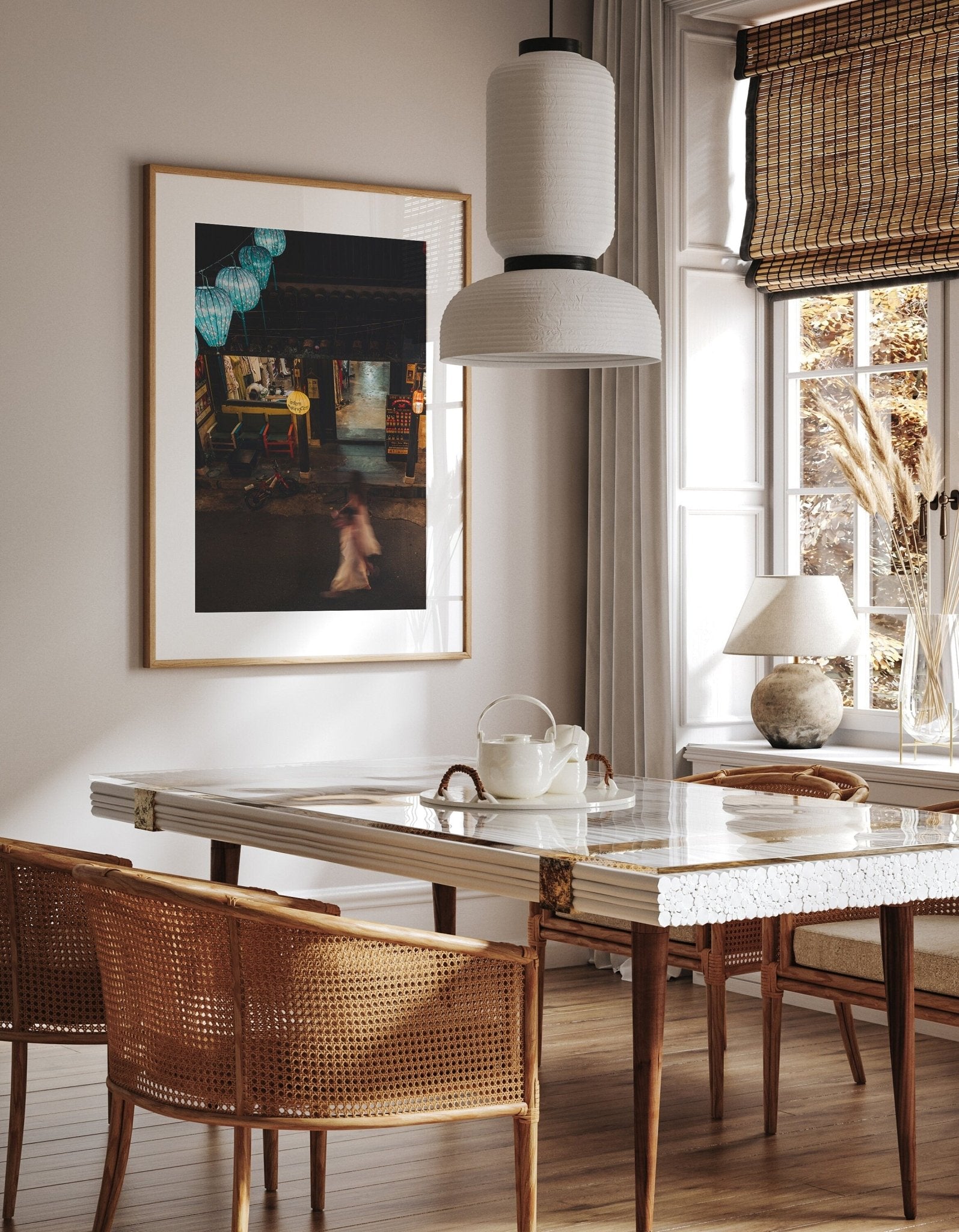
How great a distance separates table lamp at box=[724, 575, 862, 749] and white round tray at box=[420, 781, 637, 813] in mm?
1585

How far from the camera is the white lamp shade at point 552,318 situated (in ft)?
10.0

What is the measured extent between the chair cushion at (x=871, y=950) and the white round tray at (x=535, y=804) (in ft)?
1.66

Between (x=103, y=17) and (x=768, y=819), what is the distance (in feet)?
10.1

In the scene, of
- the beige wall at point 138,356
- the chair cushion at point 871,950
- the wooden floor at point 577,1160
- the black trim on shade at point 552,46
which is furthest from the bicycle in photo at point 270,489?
the chair cushion at point 871,950

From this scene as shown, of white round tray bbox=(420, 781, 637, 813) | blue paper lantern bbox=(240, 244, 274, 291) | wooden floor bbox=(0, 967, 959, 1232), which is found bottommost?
wooden floor bbox=(0, 967, 959, 1232)

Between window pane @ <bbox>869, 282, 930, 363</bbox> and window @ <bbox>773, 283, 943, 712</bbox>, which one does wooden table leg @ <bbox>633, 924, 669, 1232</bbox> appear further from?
window pane @ <bbox>869, 282, 930, 363</bbox>

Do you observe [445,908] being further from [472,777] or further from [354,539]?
[354,539]

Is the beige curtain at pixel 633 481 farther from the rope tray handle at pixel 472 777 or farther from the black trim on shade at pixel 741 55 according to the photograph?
the rope tray handle at pixel 472 777

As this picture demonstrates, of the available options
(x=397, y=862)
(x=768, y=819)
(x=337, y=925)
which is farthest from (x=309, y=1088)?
(x=768, y=819)

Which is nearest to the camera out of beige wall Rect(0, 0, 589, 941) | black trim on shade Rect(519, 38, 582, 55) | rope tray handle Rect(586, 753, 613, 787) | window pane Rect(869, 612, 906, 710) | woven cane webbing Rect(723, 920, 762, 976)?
black trim on shade Rect(519, 38, 582, 55)

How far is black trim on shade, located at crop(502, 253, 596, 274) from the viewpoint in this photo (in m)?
3.13

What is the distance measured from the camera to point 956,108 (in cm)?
481

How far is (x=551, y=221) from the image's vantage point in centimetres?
310

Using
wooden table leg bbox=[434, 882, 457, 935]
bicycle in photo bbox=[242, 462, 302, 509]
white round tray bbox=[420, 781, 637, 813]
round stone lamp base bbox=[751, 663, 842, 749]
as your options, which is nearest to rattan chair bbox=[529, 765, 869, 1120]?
wooden table leg bbox=[434, 882, 457, 935]
